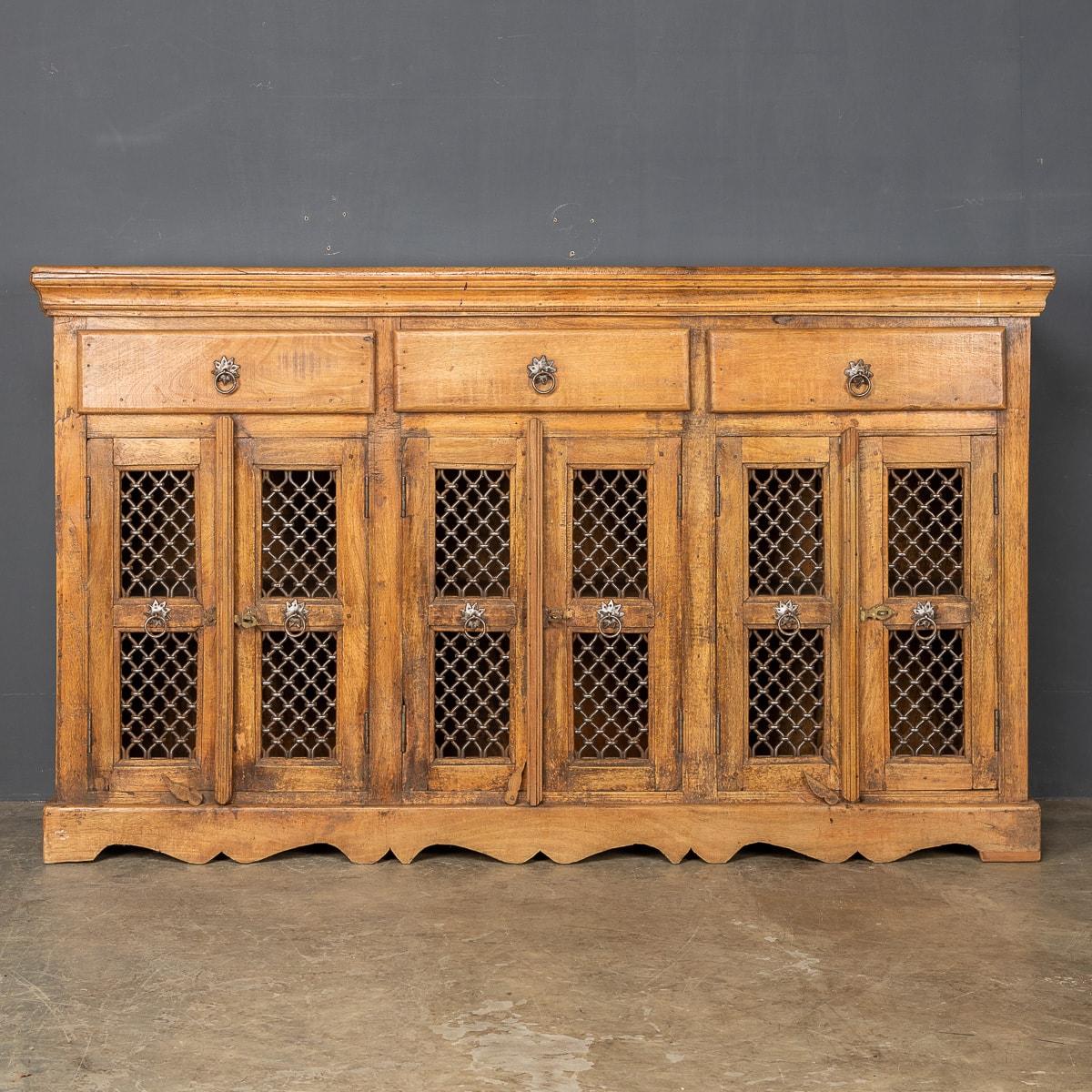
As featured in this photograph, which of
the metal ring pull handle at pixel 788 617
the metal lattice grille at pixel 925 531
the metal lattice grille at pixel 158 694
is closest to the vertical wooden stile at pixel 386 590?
the metal lattice grille at pixel 158 694

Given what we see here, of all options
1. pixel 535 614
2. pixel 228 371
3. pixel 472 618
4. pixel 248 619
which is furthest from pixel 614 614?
pixel 228 371

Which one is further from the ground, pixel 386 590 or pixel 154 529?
pixel 154 529

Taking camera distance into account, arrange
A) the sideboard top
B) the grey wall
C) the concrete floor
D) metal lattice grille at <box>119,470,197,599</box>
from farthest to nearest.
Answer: the grey wall → metal lattice grille at <box>119,470,197,599</box> → the sideboard top → the concrete floor

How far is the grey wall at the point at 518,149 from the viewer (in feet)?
12.2

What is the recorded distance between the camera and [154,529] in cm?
314

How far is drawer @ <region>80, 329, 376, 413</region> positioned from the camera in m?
3.07

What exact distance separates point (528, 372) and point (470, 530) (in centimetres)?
44

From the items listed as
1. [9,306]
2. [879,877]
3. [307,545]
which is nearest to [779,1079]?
[879,877]

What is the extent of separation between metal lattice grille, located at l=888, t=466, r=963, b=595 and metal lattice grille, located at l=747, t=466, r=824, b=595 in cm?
20

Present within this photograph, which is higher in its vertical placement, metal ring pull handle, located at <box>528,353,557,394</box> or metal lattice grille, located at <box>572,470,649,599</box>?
metal ring pull handle, located at <box>528,353,557,394</box>

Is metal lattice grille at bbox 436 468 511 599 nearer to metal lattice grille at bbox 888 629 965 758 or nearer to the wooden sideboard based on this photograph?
the wooden sideboard

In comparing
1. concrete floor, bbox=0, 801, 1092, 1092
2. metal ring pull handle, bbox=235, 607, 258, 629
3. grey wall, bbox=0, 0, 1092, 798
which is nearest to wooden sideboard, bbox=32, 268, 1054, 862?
metal ring pull handle, bbox=235, 607, 258, 629

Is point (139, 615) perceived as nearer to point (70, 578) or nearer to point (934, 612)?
point (70, 578)

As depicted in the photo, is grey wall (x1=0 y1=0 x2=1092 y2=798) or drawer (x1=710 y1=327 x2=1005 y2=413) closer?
drawer (x1=710 y1=327 x2=1005 y2=413)
